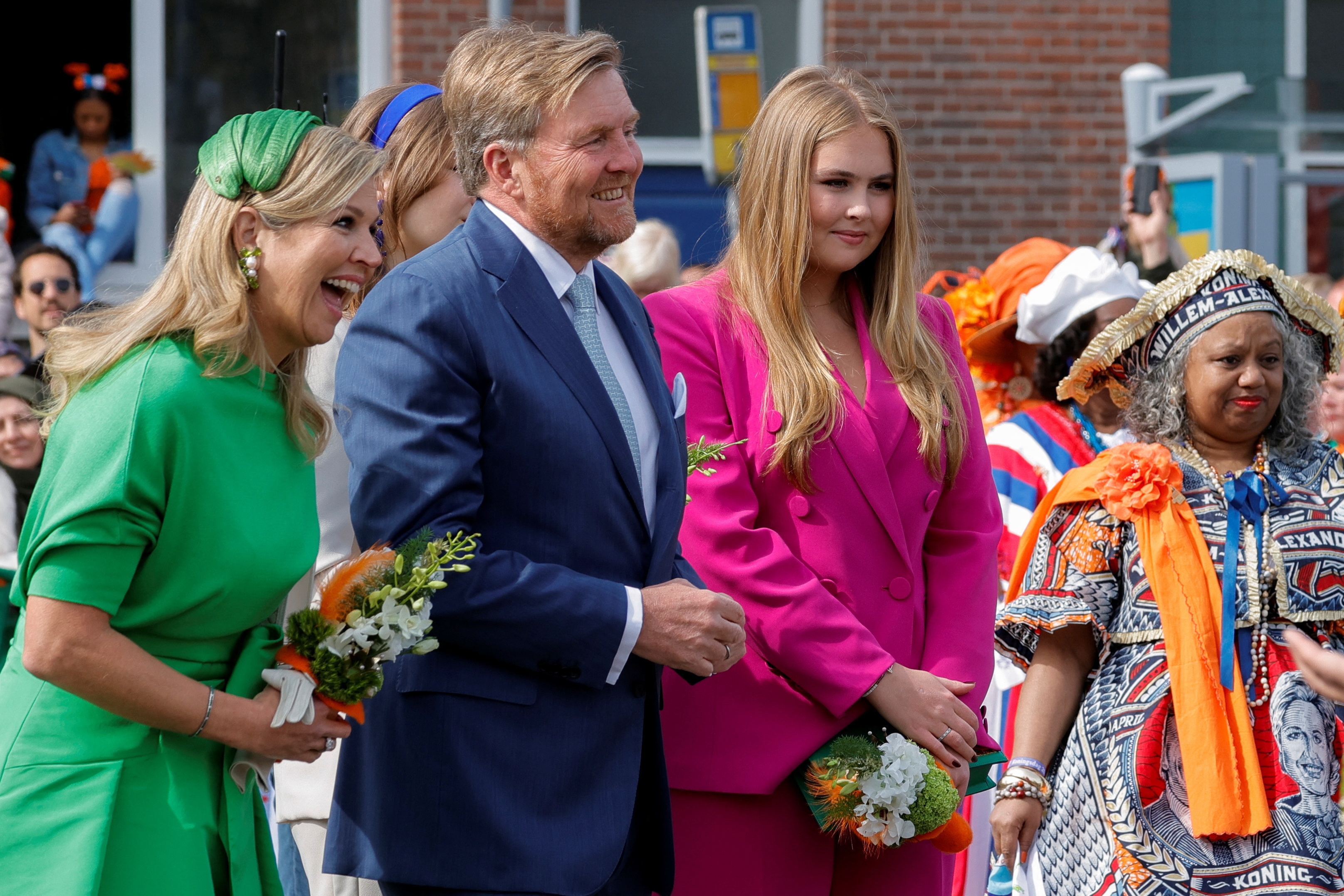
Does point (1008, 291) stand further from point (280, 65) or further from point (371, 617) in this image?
point (371, 617)

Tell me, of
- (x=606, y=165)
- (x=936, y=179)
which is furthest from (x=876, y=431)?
(x=936, y=179)

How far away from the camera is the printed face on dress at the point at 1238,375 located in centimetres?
347

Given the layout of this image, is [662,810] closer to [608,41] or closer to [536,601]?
[536,601]

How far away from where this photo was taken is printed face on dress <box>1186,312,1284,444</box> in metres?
3.47

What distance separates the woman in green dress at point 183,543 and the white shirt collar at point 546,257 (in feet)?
0.86

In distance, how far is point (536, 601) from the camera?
7.88 feet

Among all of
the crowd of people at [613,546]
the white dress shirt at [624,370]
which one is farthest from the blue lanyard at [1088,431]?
the white dress shirt at [624,370]

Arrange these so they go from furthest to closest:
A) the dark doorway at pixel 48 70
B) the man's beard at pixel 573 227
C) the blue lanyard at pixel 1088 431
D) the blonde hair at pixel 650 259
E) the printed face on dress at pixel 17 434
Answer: the dark doorway at pixel 48 70
the blonde hair at pixel 650 259
the printed face on dress at pixel 17 434
the blue lanyard at pixel 1088 431
the man's beard at pixel 573 227

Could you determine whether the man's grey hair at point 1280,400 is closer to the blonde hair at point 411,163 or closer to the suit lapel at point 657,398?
the suit lapel at point 657,398

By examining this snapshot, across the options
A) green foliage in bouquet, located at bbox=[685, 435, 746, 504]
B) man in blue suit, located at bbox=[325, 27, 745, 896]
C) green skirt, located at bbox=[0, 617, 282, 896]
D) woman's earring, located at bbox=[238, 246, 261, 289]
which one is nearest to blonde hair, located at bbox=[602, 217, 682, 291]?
green foliage in bouquet, located at bbox=[685, 435, 746, 504]

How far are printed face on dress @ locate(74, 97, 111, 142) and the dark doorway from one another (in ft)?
0.83

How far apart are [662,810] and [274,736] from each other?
27.9 inches

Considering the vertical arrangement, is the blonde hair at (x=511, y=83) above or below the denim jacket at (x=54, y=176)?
below

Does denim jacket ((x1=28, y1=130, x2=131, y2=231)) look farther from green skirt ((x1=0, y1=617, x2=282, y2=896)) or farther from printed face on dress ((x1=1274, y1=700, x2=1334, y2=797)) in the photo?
printed face on dress ((x1=1274, y1=700, x2=1334, y2=797))
